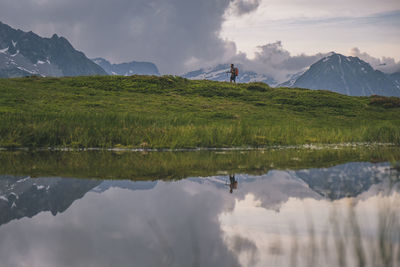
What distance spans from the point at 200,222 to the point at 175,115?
77.0 feet

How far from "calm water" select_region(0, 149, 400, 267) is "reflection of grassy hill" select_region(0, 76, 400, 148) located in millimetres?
7305

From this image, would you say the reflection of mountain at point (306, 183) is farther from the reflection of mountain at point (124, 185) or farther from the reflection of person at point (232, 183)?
the reflection of mountain at point (124, 185)

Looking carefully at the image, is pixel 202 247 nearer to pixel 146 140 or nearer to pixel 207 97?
pixel 146 140

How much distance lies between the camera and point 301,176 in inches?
392

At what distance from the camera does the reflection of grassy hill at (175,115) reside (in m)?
18.4

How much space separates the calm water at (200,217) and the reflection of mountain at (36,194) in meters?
0.02

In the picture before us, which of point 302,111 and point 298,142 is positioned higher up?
point 302,111

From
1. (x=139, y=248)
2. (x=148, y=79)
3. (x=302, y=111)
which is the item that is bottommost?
(x=139, y=248)

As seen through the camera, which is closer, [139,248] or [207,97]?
[139,248]

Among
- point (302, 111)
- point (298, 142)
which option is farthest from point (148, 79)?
point (298, 142)

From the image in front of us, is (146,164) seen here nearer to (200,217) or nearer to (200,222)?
(200,217)

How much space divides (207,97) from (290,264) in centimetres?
3705

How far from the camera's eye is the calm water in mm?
4336

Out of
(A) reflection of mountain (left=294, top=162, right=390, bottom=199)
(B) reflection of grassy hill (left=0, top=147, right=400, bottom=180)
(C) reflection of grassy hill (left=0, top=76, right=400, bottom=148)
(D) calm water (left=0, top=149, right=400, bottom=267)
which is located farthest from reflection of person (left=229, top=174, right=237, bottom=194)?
(C) reflection of grassy hill (left=0, top=76, right=400, bottom=148)
